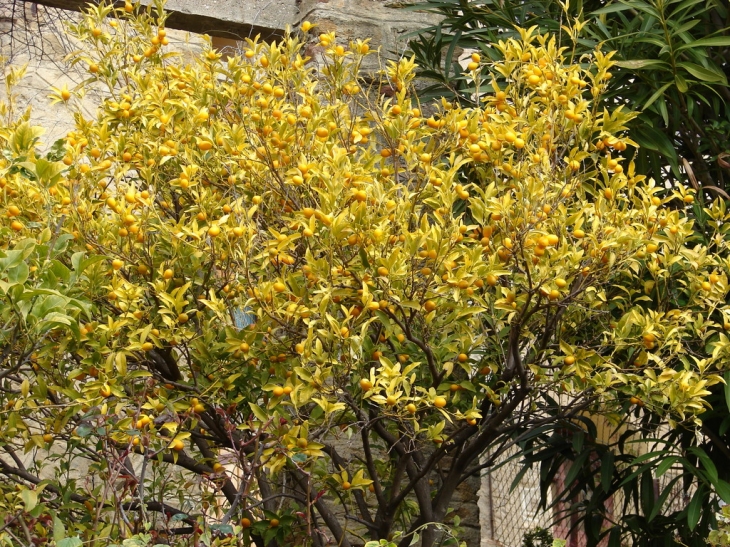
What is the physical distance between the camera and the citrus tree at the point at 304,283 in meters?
2.22

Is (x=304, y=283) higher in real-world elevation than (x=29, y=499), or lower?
higher

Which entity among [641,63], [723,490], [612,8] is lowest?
[723,490]

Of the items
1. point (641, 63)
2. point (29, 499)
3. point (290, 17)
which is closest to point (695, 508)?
point (641, 63)

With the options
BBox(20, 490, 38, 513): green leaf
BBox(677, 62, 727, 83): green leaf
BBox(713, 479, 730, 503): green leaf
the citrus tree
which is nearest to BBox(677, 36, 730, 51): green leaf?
BBox(677, 62, 727, 83): green leaf

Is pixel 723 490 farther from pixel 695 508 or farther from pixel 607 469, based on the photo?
pixel 607 469

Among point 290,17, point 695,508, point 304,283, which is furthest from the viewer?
point 290,17

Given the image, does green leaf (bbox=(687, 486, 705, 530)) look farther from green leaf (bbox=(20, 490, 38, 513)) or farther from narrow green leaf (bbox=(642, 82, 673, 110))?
green leaf (bbox=(20, 490, 38, 513))

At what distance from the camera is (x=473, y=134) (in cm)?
262

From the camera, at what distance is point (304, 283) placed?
2463 millimetres

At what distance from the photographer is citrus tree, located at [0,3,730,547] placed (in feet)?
7.29

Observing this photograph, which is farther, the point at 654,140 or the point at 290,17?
the point at 290,17

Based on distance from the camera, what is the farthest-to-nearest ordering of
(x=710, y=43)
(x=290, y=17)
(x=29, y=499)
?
(x=290, y=17), (x=710, y=43), (x=29, y=499)

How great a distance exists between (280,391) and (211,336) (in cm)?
40

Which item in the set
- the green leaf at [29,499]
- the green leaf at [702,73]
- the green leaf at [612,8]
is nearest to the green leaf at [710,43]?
the green leaf at [702,73]
